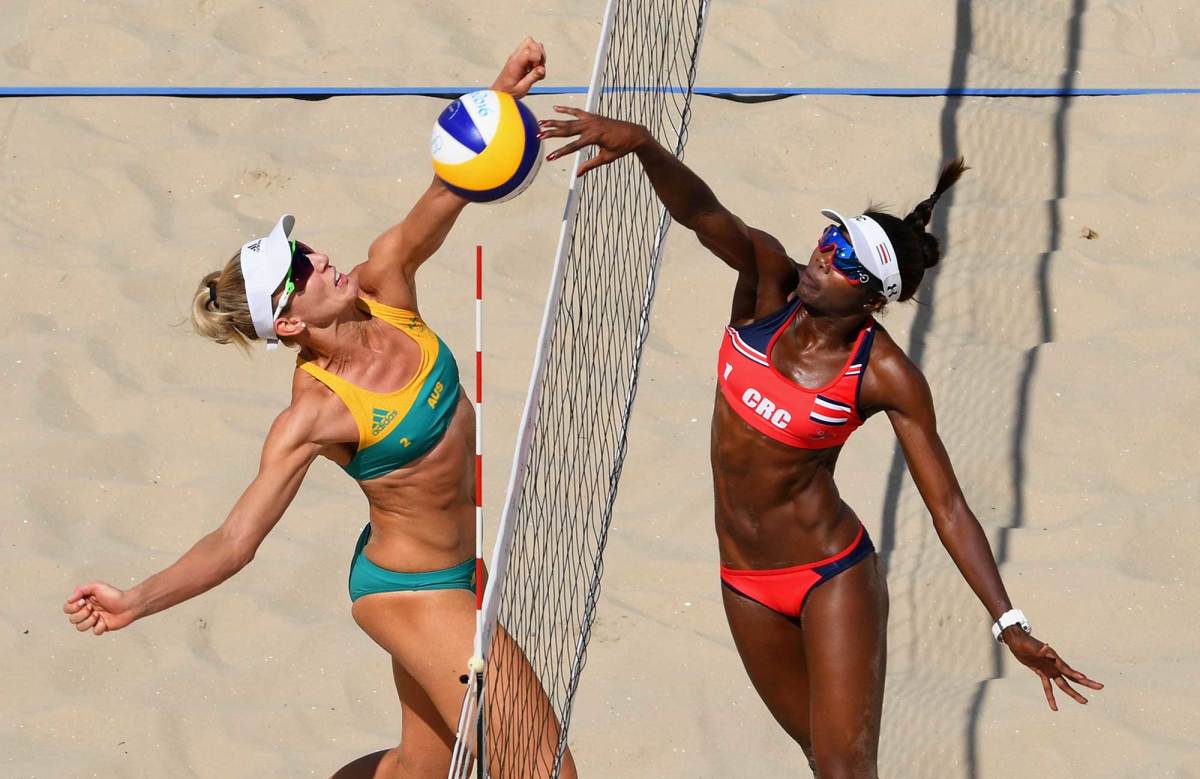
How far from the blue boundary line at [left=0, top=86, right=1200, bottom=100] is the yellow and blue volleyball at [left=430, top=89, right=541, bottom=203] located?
285 cm

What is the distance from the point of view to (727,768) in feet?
14.8

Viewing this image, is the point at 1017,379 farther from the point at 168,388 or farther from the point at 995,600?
the point at 168,388

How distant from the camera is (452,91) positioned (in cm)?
665

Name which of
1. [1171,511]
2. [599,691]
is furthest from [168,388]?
[1171,511]

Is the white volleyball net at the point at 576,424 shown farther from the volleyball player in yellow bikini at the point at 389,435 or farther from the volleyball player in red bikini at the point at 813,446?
the volleyball player in red bikini at the point at 813,446

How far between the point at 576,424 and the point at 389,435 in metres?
1.59

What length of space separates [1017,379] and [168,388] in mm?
2962

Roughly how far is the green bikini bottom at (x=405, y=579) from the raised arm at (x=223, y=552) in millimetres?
378

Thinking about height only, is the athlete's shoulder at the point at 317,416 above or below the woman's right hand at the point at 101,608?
above

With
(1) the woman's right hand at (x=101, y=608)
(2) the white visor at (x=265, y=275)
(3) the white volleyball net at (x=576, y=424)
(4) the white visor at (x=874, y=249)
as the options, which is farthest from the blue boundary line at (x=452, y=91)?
(1) the woman's right hand at (x=101, y=608)

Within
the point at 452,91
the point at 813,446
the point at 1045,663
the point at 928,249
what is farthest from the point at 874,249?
the point at 452,91

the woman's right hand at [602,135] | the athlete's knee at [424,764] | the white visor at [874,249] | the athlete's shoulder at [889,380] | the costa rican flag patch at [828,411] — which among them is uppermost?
the woman's right hand at [602,135]

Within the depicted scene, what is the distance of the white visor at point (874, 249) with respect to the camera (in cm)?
373

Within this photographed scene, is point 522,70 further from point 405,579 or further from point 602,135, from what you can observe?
point 405,579
